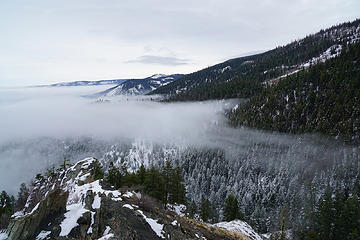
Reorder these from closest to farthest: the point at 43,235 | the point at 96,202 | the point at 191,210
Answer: the point at 43,235 → the point at 96,202 → the point at 191,210

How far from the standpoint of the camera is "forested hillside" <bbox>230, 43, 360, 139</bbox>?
106625mm

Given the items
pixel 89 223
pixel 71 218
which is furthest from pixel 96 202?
pixel 89 223

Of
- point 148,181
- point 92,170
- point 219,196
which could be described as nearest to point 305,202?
point 219,196

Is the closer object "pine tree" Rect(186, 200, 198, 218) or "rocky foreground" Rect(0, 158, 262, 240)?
"rocky foreground" Rect(0, 158, 262, 240)

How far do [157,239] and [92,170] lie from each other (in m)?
28.2

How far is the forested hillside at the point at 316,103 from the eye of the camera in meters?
107

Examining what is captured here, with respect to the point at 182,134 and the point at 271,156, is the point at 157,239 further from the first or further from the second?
the point at 182,134

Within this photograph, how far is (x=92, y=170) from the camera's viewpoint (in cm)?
3772

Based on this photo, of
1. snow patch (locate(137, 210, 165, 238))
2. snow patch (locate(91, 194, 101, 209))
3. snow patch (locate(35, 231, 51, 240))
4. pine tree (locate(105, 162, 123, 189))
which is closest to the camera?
snow patch (locate(35, 231, 51, 240))

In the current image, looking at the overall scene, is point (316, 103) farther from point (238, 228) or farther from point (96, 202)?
point (96, 202)

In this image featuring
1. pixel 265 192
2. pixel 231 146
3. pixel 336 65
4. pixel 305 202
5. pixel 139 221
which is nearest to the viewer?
pixel 139 221

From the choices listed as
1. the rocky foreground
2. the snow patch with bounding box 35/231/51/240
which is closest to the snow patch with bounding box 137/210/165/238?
the rocky foreground

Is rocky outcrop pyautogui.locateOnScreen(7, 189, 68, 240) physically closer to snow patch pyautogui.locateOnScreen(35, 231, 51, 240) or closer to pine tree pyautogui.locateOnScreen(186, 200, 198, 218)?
snow patch pyautogui.locateOnScreen(35, 231, 51, 240)

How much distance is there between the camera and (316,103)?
119m
